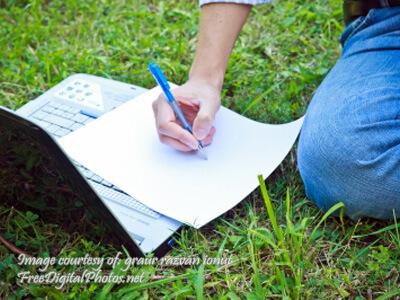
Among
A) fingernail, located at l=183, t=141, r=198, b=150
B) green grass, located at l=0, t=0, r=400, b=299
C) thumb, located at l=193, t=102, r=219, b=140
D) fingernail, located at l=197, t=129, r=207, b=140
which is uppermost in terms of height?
thumb, located at l=193, t=102, r=219, b=140

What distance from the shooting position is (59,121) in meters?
1.43

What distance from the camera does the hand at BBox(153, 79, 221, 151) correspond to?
1190 millimetres

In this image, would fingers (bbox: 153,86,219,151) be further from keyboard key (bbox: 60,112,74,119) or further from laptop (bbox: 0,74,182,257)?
keyboard key (bbox: 60,112,74,119)

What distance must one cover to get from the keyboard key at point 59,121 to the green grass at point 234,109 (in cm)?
30

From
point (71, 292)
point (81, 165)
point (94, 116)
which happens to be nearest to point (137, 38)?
point (94, 116)

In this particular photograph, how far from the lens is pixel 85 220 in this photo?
96 centimetres

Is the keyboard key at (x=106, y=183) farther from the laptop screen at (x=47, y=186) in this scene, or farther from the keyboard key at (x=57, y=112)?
the keyboard key at (x=57, y=112)

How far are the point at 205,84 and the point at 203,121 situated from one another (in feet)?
0.51

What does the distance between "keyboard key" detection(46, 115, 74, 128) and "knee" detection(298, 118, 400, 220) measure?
0.71m

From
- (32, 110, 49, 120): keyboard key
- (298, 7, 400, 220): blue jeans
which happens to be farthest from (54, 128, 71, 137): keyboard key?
(298, 7, 400, 220): blue jeans

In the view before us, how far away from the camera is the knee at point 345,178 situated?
1040 mm

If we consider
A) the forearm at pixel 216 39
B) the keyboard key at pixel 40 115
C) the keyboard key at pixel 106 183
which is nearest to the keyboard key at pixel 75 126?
the keyboard key at pixel 40 115

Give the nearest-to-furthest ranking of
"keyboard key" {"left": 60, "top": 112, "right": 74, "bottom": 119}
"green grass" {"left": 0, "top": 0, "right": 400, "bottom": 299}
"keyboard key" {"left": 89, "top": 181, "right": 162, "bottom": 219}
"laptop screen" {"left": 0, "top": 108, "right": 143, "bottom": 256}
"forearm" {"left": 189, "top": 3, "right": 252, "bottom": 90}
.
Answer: "laptop screen" {"left": 0, "top": 108, "right": 143, "bottom": 256}, "green grass" {"left": 0, "top": 0, "right": 400, "bottom": 299}, "keyboard key" {"left": 89, "top": 181, "right": 162, "bottom": 219}, "forearm" {"left": 189, "top": 3, "right": 252, "bottom": 90}, "keyboard key" {"left": 60, "top": 112, "right": 74, "bottom": 119}

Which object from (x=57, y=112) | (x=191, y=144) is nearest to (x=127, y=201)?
(x=191, y=144)
